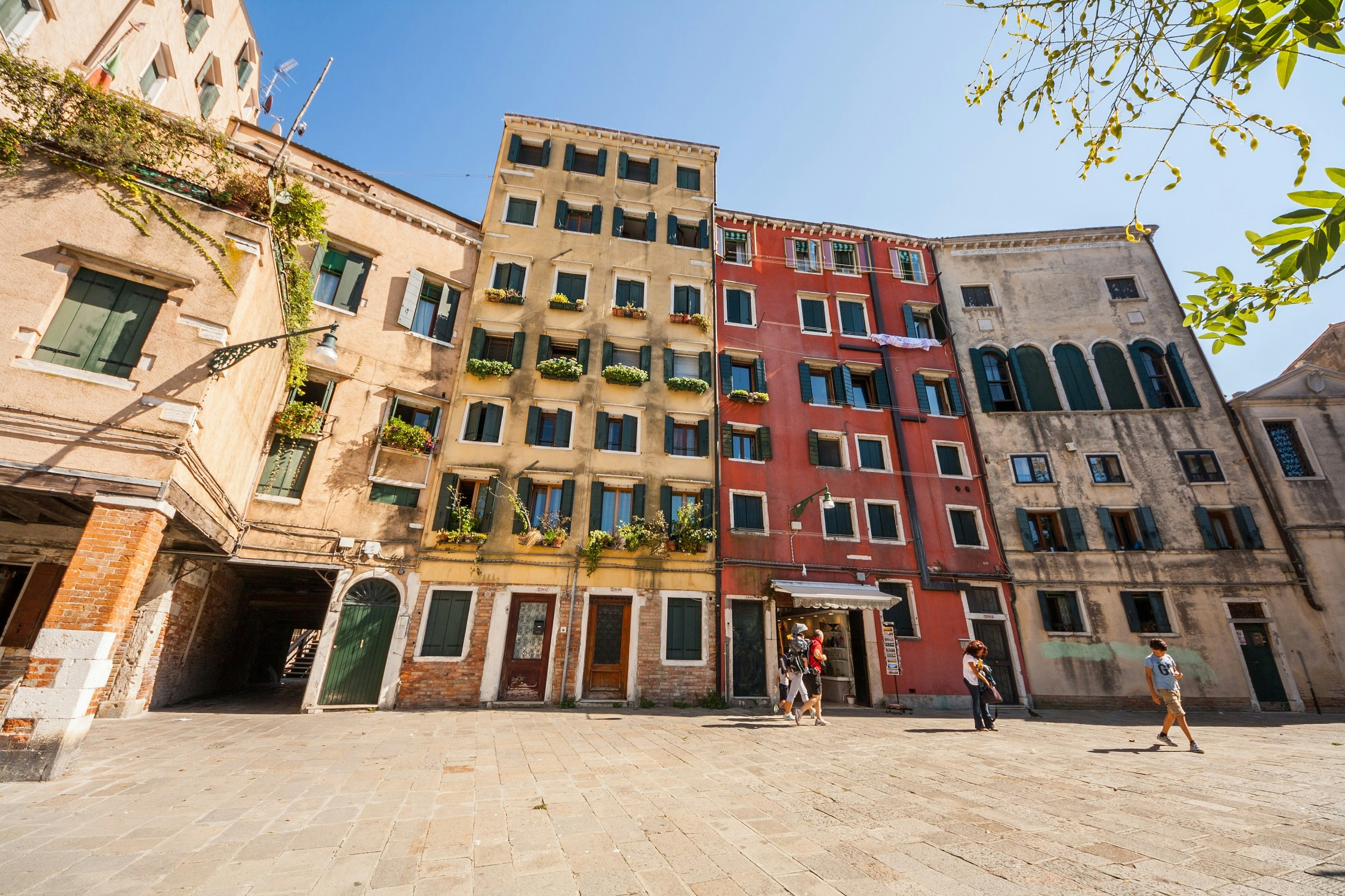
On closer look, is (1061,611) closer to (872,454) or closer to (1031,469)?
(1031,469)

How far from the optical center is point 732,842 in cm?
412

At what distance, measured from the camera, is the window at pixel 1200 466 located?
17.2 metres

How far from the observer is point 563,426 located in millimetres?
15867

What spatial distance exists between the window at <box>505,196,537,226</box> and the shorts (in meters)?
20.5

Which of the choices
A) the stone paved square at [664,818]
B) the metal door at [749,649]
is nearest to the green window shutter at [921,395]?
the metal door at [749,649]

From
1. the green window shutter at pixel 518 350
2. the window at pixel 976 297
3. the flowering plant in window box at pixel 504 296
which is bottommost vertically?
the green window shutter at pixel 518 350

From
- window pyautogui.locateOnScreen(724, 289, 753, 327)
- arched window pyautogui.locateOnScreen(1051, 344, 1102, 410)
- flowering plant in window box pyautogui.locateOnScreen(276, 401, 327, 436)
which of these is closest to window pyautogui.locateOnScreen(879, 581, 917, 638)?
arched window pyautogui.locateOnScreen(1051, 344, 1102, 410)

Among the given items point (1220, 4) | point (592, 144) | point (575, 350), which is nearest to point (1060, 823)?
point (1220, 4)

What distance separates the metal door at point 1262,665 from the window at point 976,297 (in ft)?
43.1

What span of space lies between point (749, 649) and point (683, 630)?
2.04 metres

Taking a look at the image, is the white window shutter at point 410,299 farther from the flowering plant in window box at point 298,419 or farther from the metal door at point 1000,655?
the metal door at point 1000,655

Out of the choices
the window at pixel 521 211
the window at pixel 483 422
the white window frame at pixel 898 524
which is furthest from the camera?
the window at pixel 521 211

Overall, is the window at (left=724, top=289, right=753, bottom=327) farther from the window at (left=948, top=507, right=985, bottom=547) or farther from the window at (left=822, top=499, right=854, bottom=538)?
the window at (left=948, top=507, right=985, bottom=547)

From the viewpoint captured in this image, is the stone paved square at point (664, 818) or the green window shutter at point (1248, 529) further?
the green window shutter at point (1248, 529)
